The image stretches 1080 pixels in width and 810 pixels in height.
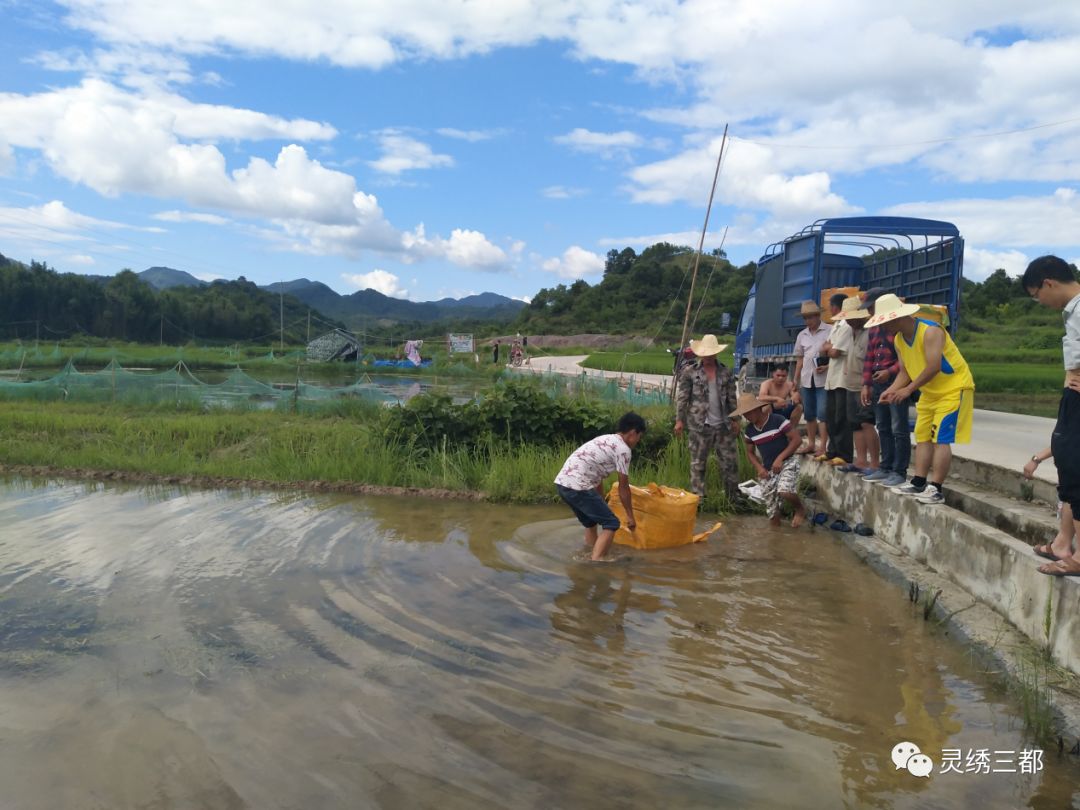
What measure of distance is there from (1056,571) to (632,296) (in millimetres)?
66687

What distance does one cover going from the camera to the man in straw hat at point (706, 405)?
24.5 feet

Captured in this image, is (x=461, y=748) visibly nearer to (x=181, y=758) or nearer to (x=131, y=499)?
(x=181, y=758)

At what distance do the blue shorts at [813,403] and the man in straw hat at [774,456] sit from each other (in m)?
0.67

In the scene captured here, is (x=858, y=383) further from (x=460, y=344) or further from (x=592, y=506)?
(x=460, y=344)

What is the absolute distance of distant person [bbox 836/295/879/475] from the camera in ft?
23.1

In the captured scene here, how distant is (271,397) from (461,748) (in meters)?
13.2

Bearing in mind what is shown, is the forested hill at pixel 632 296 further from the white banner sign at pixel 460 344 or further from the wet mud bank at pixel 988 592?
the wet mud bank at pixel 988 592

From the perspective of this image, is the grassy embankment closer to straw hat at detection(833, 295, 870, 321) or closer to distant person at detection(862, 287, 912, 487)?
distant person at detection(862, 287, 912, 487)

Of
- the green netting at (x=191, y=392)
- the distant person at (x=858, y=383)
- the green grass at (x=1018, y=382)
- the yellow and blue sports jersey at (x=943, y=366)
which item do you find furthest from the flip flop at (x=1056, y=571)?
the green grass at (x=1018, y=382)

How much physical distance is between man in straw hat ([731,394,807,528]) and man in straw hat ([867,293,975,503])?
4.56 feet

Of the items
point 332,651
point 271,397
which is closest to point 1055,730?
point 332,651

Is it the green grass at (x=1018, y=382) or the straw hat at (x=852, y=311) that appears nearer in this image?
the straw hat at (x=852, y=311)

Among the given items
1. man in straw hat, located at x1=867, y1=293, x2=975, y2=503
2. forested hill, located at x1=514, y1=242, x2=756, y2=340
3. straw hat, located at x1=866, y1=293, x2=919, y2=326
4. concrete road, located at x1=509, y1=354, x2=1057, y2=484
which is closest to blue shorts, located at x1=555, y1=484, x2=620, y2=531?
man in straw hat, located at x1=867, y1=293, x2=975, y2=503

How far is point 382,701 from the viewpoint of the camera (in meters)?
3.67
